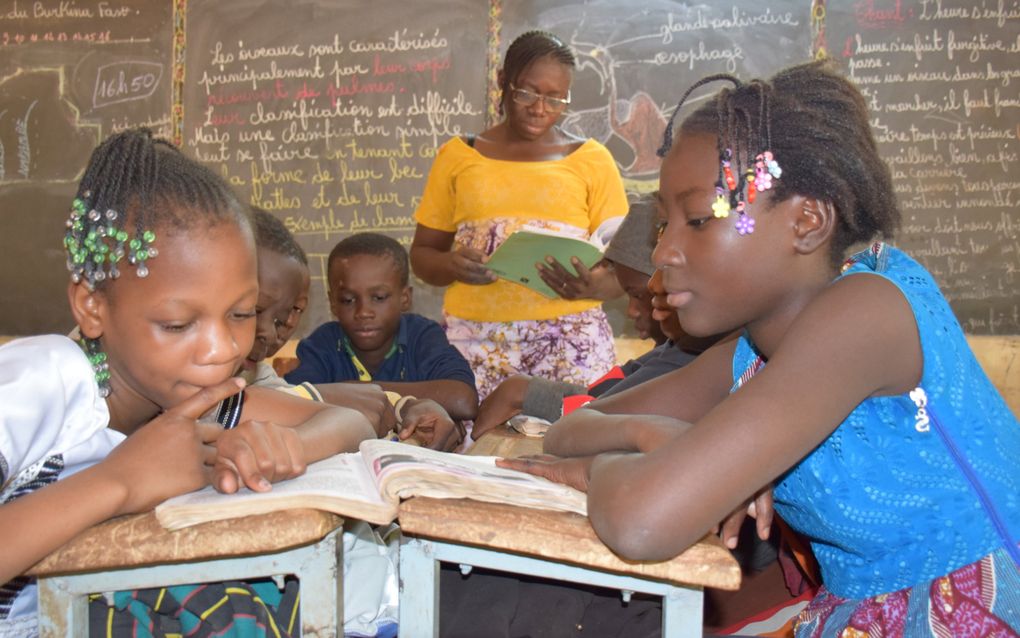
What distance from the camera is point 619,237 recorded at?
2578 millimetres

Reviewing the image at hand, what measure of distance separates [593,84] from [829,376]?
4.07 m

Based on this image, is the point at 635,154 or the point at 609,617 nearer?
the point at 609,617

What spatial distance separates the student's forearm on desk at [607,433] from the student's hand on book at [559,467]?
3cm

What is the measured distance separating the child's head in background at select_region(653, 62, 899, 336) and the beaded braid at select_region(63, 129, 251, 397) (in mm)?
733

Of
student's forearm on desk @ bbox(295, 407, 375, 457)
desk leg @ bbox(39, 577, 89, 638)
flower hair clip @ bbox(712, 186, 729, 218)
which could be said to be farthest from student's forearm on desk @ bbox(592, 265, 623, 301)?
desk leg @ bbox(39, 577, 89, 638)

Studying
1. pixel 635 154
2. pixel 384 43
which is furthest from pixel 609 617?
pixel 384 43

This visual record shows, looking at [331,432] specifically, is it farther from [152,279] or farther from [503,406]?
[503,406]

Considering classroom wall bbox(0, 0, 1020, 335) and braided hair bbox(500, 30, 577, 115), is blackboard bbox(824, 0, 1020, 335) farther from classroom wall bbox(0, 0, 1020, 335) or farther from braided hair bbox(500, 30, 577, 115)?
braided hair bbox(500, 30, 577, 115)

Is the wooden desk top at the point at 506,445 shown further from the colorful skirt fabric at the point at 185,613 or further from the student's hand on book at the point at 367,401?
the colorful skirt fabric at the point at 185,613

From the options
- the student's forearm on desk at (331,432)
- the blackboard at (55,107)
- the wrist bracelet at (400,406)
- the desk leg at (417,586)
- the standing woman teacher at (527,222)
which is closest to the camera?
the desk leg at (417,586)

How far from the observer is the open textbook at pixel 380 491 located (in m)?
1.06

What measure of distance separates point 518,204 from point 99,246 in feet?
6.36

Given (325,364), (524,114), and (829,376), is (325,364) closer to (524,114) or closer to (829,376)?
(524,114)

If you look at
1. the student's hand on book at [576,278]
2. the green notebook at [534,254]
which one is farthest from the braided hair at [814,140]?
the student's hand on book at [576,278]
